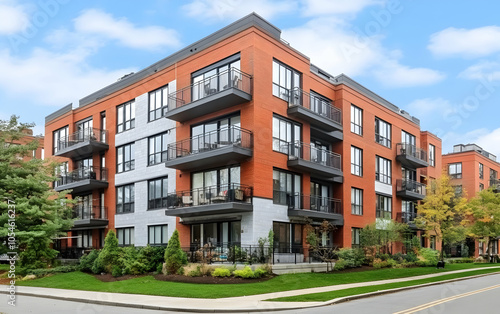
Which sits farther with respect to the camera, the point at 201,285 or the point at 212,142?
the point at 212,142

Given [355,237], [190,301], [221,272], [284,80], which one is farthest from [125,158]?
[190,301]

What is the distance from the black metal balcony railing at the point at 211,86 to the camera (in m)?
27.1

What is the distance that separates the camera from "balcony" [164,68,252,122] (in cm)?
2684

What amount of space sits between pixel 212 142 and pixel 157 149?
23.2 feet

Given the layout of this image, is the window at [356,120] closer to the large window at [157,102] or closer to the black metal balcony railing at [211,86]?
the black metal balcony railing at [211,86]

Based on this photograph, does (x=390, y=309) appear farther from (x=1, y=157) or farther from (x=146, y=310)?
(x=1, y=157)

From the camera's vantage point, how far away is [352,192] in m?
35.7

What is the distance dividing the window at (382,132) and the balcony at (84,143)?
22.2 m

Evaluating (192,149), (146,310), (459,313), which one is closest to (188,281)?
(146,310)

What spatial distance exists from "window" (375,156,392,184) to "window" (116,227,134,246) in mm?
20037

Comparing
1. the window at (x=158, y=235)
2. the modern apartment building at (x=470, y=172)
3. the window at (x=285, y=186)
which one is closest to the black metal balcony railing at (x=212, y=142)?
the window at (x=285, y=186)

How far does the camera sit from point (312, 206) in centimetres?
3098

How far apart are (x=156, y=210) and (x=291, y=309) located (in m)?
19.4

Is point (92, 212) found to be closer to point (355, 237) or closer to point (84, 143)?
point (84, 143)
